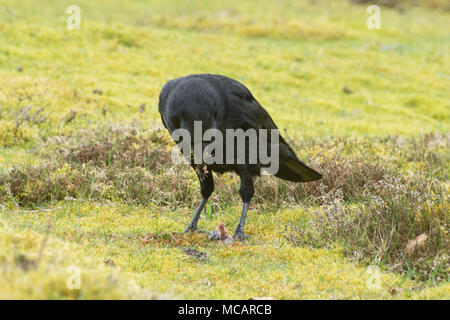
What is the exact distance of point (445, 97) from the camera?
17.4 meters

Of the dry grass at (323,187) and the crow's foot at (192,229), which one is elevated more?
the dry grass at (323,187)

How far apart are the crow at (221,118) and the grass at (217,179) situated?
1.75 feet

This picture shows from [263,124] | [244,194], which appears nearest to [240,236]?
[244,194]

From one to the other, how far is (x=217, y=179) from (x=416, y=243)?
3.32 meters

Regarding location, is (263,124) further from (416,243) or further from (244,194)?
(416,243)

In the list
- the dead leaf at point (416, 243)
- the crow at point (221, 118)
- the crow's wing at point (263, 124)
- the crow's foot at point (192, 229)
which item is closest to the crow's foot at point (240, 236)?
the crow at point (221, 118)

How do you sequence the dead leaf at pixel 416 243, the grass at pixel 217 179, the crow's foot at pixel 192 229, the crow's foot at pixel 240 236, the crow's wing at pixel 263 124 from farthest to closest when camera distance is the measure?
the crow's foot at pixel 192 229, the crow's foot at pixel 240 236, the crow's wing at pixel 263 124, the dead leaf at pixel 416 243, the grass at pixel 217 179

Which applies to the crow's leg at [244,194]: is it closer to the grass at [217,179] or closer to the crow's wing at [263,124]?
the grass at [217,179]

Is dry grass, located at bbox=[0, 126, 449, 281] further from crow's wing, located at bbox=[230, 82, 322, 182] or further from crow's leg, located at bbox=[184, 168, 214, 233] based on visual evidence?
crow's leg, located at bbox=[184, 168, 214, 233]

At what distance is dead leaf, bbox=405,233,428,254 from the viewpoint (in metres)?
5.64

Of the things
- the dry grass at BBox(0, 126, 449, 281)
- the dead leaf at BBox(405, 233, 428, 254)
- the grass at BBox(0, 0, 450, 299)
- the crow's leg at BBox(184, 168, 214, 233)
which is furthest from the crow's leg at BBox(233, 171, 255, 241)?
the dead leaf at BBox(405, 233, 428, 254)

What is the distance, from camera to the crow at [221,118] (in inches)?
225

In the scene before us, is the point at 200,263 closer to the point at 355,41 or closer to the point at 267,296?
the point at 267,296

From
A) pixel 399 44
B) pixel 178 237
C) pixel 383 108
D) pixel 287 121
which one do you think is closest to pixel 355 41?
pixel 399 44
